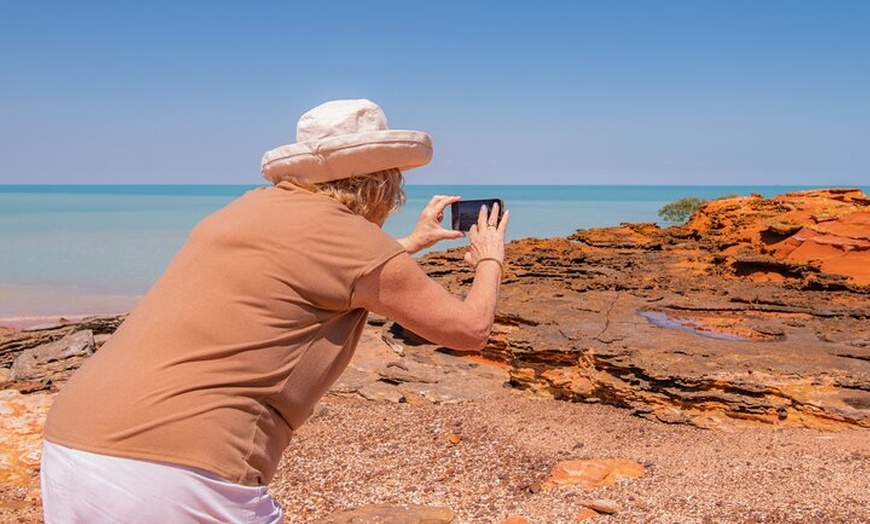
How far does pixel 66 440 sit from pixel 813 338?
5764mm

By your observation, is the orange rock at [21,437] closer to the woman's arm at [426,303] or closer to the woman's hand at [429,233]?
the woman's hand at [429,233]

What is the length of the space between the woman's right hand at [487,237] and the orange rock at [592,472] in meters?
2.47

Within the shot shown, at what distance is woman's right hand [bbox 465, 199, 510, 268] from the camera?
2021mm

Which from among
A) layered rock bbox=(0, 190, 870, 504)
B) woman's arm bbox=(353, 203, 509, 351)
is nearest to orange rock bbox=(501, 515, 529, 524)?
layered rock bbox=(0, 190, 870, 504)

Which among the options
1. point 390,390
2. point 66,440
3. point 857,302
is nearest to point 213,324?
point 66,440

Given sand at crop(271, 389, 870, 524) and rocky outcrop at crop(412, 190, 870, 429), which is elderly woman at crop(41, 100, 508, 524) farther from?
rocky outcrop at crop(412, 190, 870, 429)

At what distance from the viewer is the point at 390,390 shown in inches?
237

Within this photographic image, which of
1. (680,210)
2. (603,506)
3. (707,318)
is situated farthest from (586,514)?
(680,210)

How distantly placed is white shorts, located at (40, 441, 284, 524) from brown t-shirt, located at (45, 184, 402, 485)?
0.02m

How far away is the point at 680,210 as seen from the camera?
31219 mm

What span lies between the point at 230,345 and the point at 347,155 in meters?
0.48

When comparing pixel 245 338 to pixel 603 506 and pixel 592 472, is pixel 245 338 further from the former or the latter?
pixel 592 472

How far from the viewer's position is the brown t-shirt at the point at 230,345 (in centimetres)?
150

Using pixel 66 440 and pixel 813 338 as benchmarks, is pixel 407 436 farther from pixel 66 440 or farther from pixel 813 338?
pixel 66 440
